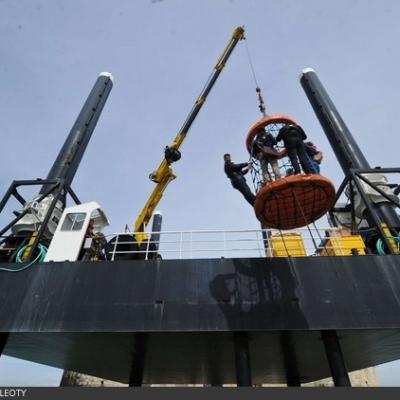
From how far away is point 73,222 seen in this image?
12.0m

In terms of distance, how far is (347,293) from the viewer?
827 centimetres

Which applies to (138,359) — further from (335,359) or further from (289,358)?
(335,359)

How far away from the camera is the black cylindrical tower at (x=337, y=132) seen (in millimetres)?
13756

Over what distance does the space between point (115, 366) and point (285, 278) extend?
33.0ft

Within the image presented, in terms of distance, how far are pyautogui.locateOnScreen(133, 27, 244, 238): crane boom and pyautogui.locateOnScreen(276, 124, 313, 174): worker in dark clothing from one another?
1173 centimetres

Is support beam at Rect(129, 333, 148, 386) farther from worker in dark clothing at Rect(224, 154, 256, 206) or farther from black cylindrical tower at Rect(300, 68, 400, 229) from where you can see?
black cylindrical tower at Rect(300, 68, 400, 229)

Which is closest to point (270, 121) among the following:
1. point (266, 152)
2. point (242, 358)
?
point (266, 152)

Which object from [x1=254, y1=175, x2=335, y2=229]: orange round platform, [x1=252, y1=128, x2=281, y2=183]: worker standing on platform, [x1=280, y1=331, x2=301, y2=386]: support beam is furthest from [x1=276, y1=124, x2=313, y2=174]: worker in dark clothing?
[x1=280, y1=331, x2=301, y2=386]: support beam

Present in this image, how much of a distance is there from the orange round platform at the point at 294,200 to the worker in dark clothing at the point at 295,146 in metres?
0.74

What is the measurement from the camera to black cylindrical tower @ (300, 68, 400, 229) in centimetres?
1376

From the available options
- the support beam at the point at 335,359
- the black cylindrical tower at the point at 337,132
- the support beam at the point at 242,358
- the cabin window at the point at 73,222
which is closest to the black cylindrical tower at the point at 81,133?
the cabin window at the point at 73,222

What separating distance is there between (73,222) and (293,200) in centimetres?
911

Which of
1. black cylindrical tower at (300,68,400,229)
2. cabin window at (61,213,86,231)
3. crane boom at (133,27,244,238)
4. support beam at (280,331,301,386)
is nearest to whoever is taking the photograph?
support beam at (280,331,301,386)

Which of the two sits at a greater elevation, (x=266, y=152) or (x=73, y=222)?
(x=73, y=222)
